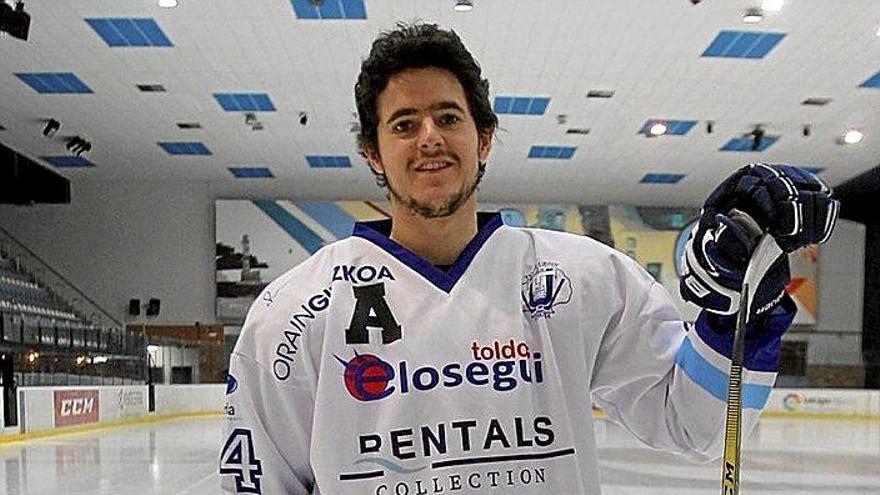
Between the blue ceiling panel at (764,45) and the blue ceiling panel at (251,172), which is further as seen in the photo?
the blue ceiling panel at (251,172)

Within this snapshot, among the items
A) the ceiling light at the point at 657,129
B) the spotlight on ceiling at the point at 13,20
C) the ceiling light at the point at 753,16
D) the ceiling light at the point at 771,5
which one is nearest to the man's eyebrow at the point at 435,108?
the spotlight on ceiling at the point at 13,20

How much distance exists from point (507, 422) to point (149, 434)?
11586mm

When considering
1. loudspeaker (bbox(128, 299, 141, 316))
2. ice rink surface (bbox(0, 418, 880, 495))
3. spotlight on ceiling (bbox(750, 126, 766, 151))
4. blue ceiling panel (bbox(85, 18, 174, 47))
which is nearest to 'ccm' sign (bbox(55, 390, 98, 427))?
ice rink surface (bbox(0, 418, 880, 495))

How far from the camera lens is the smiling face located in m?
1.38

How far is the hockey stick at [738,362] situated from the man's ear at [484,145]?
44cm

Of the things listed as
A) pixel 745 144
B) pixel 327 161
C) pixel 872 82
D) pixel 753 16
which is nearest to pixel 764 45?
pixel 753 16

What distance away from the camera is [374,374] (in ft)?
4.42

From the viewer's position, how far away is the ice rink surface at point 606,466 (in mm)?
6605

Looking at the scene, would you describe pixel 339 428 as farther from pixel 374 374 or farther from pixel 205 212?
pixel 205 212

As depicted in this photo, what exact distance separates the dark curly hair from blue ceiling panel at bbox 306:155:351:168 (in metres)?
16.4

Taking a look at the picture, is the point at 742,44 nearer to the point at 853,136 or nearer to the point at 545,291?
the point at 853,136

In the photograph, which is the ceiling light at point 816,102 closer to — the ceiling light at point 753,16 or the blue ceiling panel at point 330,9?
the ceiling light at point 753,16

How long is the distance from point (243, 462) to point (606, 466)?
6.62 metres

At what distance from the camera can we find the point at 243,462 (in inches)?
55.7
